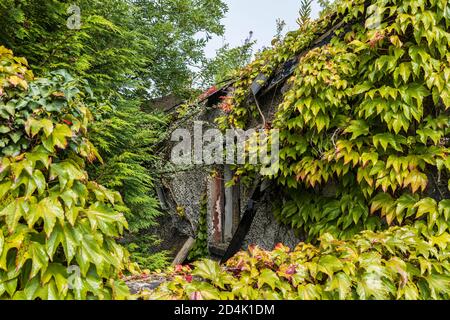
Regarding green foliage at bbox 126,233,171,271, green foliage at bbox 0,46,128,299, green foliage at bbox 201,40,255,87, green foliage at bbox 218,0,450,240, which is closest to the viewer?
green foliage at bbox 0,46,128,299

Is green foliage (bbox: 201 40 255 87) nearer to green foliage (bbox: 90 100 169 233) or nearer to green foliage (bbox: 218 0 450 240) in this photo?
green foliage (bbox: 90 100 169 233)

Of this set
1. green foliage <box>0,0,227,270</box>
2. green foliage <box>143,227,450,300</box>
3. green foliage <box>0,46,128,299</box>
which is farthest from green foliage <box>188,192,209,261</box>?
green foliage <box>0,46,128,299</box>

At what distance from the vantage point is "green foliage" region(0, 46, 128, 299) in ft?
4.06

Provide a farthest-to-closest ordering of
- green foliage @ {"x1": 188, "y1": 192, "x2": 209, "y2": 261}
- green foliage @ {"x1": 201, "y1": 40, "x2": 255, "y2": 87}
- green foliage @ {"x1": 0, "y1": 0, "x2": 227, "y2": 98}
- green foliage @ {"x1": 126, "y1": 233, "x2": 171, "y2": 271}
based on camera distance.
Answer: green foliage @ {"x1": 201, "y1": 40, "x2": 255, "y2": 87} → green foliage @ {"x1": 188, "y1": 192, "x2": 209, "y2": 261} → green foliage @ {"x1": 126, "y1": 233, "x2": 171, "y2": 271} → green foliage @ {"x1": 0, "y1": 0, "x2": 227, "y2": 98}

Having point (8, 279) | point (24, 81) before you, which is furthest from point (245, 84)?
point (8, 279)

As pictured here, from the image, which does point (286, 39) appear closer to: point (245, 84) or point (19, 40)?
point (245, 84)

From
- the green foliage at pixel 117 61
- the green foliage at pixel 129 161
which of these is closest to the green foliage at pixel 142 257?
the green foliage at pixel 117 61

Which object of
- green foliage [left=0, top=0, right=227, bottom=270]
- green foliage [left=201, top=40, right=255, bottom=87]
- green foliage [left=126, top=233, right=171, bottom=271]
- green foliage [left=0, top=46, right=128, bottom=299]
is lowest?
green foliage [left=126, top=233, right=171, bottom=271]

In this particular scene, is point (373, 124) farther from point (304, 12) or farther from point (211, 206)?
point (211, 206)

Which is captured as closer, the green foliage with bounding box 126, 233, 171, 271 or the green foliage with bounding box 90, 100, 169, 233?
the green foliage with bounding box 90, 100, 169, 233

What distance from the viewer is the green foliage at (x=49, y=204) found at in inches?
48.7

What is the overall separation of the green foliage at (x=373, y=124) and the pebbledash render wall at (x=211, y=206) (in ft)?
1.93

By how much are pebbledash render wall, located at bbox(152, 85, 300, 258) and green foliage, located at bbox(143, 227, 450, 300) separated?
5.06 ft

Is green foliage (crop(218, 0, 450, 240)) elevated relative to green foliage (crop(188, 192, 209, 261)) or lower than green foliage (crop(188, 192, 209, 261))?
elevated
